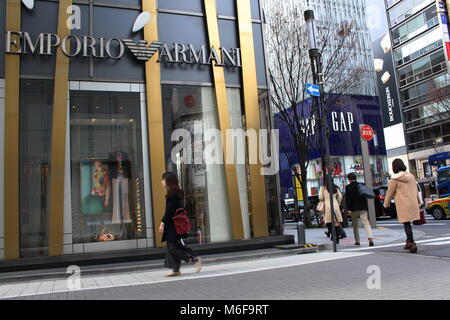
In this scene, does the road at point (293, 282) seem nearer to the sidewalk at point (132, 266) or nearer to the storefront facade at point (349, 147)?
the sidewalk at point (132, 266)

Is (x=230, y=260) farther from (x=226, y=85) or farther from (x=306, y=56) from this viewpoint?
(x=306, y=56)

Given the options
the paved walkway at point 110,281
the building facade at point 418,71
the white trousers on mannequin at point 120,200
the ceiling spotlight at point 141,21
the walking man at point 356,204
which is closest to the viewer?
the paved walkway at point 110,281

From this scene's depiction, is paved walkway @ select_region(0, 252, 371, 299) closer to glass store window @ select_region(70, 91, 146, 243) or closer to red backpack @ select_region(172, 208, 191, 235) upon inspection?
red backpack @ select_region(172, 208, 191, 235)

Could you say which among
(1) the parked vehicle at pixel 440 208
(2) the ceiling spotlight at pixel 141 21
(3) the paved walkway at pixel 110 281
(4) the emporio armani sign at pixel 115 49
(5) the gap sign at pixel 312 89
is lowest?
(3) the paved walkway at pixel 110 281

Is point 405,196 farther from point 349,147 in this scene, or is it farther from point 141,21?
point 349,147

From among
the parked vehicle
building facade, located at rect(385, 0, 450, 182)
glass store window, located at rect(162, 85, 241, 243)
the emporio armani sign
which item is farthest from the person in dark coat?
building facade, located at rect(385, 0, 450, 182)

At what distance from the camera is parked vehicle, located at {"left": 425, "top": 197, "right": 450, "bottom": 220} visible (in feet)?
66.2

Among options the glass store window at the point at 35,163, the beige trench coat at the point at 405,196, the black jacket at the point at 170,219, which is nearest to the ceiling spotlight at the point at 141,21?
the glass store window at the point at 35,163

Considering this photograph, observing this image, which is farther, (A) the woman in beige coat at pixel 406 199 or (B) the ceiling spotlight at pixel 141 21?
(B) the ceiling spotlight at pixel 141 21

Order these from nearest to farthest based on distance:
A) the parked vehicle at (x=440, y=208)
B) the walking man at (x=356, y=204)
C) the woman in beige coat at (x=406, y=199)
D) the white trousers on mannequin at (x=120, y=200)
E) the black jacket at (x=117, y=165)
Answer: the woman in beige coat at (x=406, y=199) < the walking man at (x=356, y=204) < the white trousers on mannequin at (x=120, y=200) < the black jacket at (x=117, y=165) < the parked vehicle at (x=440, y=208)

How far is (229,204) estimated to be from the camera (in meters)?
11.5

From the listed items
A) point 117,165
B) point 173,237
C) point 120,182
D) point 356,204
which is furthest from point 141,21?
point 356,204

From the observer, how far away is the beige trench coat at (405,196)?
813 centimetres

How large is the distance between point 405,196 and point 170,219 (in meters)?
4.70
